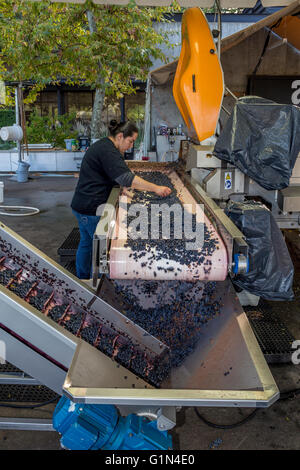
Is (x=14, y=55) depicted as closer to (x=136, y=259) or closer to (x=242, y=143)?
(x=242, y=143)

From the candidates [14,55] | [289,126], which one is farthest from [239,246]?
[14,55]

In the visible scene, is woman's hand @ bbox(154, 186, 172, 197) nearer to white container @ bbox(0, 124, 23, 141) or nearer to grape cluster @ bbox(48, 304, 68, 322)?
grape cluster @ bbox(48, 304, 68, 322)

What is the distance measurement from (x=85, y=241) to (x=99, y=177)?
1.96ft

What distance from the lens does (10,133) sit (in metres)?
8.47

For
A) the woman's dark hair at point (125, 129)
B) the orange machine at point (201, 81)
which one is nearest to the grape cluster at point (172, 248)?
the woman's dark hair at point (125, 129)

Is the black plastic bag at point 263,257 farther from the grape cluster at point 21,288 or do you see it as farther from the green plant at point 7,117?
the green plant at point 7,117

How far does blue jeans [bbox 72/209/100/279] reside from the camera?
11.2 ft

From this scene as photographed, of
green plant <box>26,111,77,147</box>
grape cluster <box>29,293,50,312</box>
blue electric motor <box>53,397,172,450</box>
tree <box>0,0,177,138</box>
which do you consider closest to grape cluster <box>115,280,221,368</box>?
grape cluster <box>29,293,50,312</box>

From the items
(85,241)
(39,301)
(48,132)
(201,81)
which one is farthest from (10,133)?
(39,301)

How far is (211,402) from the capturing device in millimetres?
A: 1368

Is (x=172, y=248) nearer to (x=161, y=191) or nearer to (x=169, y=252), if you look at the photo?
(x=169, y=252)

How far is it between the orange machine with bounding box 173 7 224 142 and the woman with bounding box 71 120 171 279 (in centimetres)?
50
